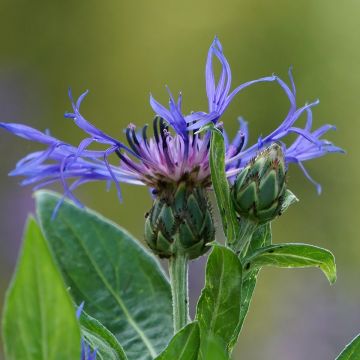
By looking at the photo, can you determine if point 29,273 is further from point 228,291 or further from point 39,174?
point 39,174

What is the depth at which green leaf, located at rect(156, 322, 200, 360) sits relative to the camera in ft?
2.24

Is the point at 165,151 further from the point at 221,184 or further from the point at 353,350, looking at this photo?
the point at 353,350

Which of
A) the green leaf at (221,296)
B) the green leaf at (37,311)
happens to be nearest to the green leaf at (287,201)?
the green leaf at (221,296)

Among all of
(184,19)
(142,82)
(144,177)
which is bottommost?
(144,177)

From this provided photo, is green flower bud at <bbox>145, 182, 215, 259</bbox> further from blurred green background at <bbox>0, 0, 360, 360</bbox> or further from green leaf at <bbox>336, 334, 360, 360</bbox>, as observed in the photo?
blurred green background at <bbox>0, 0, 360, 360</bbox>

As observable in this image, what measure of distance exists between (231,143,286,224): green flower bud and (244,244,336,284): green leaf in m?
0.04

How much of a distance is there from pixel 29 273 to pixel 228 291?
0.94 feet

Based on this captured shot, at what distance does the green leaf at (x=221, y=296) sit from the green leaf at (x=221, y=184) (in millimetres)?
64

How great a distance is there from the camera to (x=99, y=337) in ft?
2.47

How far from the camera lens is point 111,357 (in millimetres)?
767

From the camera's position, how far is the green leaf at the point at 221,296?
2.46 feet

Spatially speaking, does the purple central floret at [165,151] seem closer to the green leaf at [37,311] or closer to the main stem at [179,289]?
the main stem at [179,289]

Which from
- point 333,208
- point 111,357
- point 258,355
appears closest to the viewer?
point 111,357

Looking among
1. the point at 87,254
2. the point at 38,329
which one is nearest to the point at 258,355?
the point at 87,254
